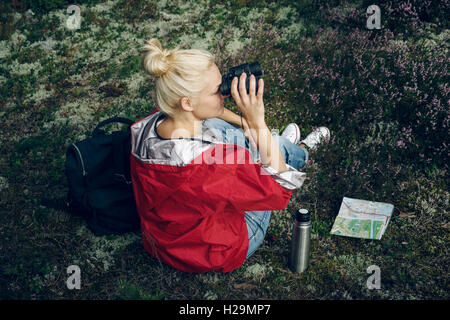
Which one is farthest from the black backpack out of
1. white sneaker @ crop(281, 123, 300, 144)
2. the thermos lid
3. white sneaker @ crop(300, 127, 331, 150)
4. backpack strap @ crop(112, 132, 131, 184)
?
white sneaker @ crop(300, 127, 331, 150)

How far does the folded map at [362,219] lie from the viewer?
380 cm

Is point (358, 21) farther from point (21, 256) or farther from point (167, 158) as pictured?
point (21, 256)

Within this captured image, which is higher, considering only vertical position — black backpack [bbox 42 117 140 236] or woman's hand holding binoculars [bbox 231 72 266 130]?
woman's hand holding binoculars [bbox 231 72 266 130]

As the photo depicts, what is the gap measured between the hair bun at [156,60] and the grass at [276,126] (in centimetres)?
225

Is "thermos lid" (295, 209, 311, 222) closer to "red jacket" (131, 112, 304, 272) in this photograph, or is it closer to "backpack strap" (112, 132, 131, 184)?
"red jacket" (131, 112, 304, 272)

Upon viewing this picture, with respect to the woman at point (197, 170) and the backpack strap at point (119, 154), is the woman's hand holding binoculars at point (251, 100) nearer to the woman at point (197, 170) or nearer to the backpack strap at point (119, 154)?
the woman at point (197, 170)

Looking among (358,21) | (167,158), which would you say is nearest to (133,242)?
(167,158)

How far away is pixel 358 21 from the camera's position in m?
5.80

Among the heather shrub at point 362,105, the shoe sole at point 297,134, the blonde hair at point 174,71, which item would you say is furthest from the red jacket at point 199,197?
the shoe sole at point 297,134

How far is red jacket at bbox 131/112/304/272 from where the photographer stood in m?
2.60

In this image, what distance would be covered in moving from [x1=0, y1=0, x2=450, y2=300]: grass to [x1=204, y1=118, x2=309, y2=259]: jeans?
1.35 feet

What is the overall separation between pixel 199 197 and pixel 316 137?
2518 mm

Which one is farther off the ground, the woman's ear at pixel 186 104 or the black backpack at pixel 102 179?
the woman's ear at pixel 186 104
